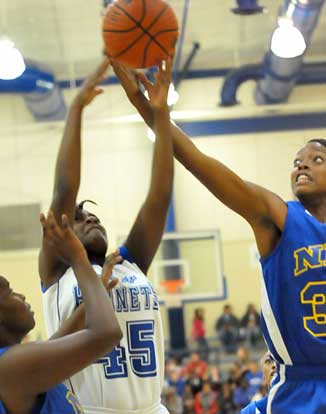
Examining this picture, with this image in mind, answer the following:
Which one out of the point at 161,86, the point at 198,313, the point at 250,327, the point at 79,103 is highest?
the point at 198,313

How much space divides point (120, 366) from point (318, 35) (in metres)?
13.0

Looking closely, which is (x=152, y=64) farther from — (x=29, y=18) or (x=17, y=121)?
(x=17, y=121)

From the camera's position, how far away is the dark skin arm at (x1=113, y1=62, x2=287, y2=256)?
11.7ft

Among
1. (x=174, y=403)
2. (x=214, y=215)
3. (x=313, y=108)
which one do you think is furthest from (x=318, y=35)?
(x=174, y=403)

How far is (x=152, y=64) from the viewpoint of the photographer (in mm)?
3598

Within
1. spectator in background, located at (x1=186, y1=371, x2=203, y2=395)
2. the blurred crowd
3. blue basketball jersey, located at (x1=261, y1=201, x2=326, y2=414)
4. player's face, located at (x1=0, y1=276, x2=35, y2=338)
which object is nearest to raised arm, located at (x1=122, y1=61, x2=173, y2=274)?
blue basketball jersey, located at (x1=261, y1=201, x2=326, y2=414)

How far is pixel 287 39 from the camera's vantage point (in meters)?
11.7

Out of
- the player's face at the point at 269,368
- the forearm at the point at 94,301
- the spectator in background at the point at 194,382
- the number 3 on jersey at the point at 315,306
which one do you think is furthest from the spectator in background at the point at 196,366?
the forearm at the point at 94,301

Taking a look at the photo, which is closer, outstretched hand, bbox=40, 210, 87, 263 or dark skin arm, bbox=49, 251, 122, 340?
outstretched hand, bbox=40, 210, 87, 263

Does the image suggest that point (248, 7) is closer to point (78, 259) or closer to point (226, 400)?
point (226, 400)

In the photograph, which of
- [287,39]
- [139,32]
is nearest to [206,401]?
[287,39]

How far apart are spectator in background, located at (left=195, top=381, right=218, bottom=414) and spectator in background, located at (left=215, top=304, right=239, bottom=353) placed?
2759 mm

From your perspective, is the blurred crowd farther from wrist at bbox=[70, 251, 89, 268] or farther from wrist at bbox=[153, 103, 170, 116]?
wrist at bbox=[70, 251, 89, 268]

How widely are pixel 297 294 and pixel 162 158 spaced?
785mm
